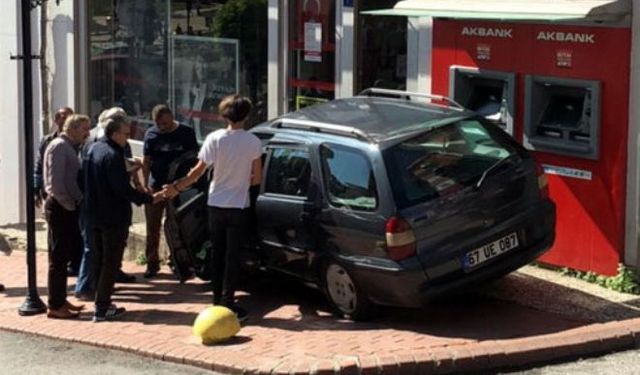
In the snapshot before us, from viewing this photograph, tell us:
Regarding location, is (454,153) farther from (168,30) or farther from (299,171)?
(168,30)

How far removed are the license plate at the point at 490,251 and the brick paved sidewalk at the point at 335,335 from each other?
485 millimetres

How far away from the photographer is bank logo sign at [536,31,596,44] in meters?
9.10

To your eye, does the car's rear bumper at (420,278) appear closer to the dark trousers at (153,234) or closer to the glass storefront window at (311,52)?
the dark trousers at (153,234)

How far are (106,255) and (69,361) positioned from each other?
A: 994 mm

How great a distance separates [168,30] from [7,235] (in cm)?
333

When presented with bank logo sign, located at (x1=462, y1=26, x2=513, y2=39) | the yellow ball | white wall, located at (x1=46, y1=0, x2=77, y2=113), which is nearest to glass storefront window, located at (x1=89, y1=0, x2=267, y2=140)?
white wall, located at (x1=46, y1=0, x2=77, y2=113)

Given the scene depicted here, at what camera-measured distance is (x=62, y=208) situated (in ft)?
29.0

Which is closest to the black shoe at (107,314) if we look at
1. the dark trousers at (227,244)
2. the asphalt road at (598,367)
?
the dark trousers at (227,244)

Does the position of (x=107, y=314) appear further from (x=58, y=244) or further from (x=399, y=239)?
(x=399, y=239)

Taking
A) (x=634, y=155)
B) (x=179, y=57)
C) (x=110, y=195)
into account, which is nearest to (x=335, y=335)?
(x=110, y=195)

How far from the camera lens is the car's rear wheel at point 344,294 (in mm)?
7973

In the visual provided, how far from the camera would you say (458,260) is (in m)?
7.69

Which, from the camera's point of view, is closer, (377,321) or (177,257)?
(377,321)

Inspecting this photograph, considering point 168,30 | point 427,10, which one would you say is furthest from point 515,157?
point 168,30
